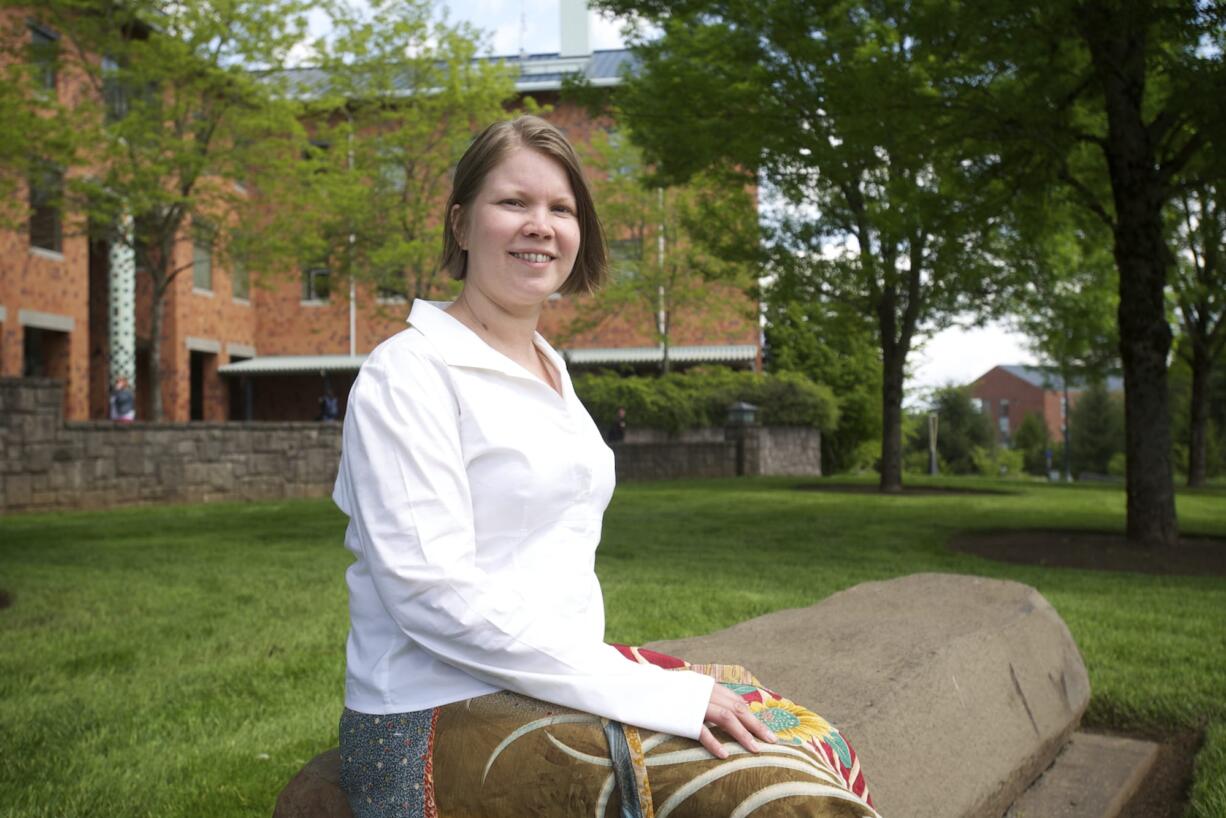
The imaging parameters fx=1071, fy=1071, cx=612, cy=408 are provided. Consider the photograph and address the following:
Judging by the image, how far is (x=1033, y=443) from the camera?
2778 inches

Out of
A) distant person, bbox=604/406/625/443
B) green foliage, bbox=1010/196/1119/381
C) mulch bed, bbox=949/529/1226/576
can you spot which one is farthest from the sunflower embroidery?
distant person, bbox=604/406/625/443

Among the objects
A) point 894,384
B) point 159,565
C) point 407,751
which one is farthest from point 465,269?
point 894,384

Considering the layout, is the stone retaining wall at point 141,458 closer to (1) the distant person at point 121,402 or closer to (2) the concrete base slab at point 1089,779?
(1) the distant person at point 121,402

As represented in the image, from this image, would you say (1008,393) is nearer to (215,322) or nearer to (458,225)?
(215,322)

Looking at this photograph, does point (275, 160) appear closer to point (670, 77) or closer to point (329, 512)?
point (329, 512)

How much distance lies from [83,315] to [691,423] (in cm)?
1361

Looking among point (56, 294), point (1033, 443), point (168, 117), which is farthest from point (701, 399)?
point (1033, 443)

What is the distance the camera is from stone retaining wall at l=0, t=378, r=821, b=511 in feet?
45.1

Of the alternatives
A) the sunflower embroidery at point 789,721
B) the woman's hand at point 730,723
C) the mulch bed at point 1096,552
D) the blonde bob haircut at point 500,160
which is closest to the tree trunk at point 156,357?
the mulch bed at point 1096,552

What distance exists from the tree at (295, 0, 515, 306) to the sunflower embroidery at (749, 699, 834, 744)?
1897 cm

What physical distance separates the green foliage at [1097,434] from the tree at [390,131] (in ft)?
168

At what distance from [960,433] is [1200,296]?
119 ft

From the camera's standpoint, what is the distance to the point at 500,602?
1.64 metres

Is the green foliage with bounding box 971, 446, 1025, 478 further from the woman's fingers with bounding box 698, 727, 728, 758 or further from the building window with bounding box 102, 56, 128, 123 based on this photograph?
the woman's fingers with bounding box 698, 727, 728, 758
